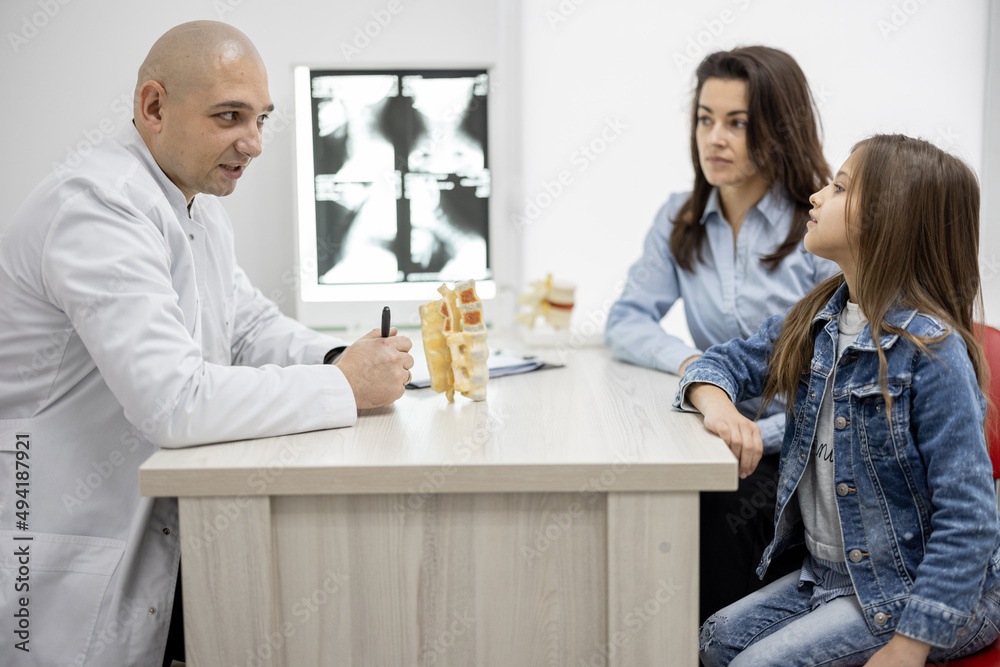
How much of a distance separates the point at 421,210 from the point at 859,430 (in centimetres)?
137

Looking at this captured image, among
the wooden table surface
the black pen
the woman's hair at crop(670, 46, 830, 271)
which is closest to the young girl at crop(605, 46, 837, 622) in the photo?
the woman's hair at crop(670, 46, 830, 271)

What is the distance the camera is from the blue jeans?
1.11 metres

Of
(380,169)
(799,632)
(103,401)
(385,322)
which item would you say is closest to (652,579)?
(799,632)

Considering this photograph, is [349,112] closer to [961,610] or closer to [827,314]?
[827,314]

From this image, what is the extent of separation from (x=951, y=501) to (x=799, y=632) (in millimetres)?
275

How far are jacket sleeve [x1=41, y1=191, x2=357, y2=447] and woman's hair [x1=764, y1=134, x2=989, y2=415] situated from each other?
2.59 ft

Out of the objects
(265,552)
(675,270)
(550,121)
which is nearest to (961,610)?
(265,552)

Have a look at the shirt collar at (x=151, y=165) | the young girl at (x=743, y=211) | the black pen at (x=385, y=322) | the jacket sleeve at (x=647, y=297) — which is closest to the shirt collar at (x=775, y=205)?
the young girl at (x=743, y=211)

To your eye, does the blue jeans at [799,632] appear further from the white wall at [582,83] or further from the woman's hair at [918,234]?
the white wall at [582,83]

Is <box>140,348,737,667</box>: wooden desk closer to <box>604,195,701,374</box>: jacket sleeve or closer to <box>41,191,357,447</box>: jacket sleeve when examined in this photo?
<box>41,191,357,447</box>: jacket sleeve

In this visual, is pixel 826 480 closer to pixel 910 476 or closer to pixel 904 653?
pixel 910 476

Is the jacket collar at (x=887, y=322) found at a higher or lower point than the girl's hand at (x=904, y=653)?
higher

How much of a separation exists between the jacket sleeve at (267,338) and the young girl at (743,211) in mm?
672

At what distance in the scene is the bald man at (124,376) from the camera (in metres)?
1.15
